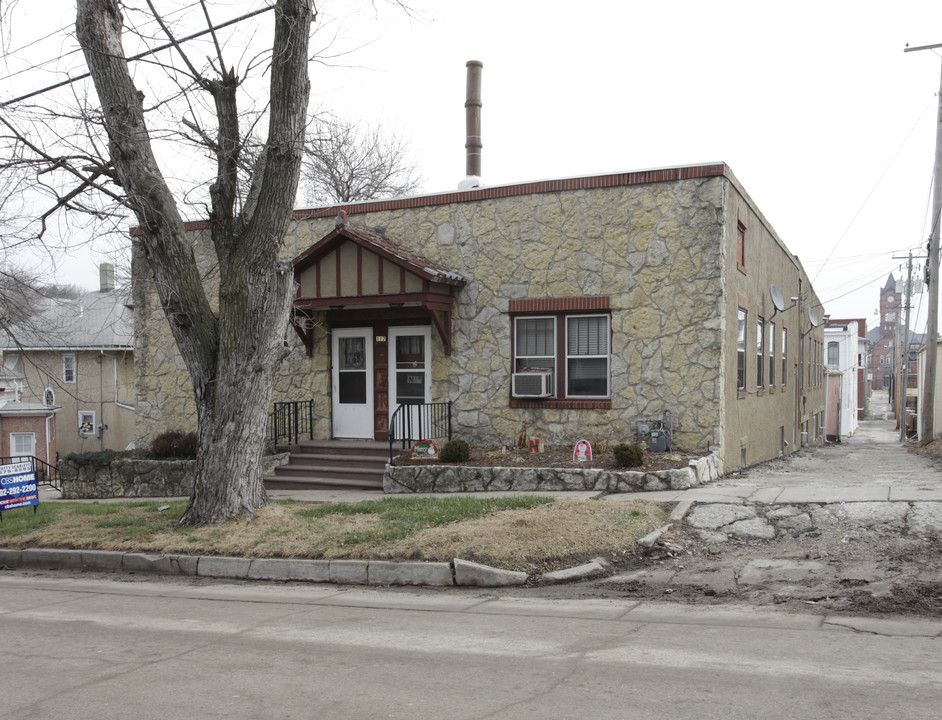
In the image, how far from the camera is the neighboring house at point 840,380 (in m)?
45.5

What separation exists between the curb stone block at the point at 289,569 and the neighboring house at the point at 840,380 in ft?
136

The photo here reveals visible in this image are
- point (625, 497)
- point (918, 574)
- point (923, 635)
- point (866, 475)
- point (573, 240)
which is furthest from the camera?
point (573, 240)

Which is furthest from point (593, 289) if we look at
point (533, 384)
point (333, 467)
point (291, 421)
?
point (291, 421)

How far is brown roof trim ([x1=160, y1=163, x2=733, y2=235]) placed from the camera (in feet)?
43.6

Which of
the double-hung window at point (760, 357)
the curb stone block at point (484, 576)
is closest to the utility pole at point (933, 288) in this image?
the double-hung window at point (760, 357)

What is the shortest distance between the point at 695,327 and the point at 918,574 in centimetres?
663

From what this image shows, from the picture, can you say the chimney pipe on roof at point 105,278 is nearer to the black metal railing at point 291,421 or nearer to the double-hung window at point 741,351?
A: the black metal railing at point 291,421

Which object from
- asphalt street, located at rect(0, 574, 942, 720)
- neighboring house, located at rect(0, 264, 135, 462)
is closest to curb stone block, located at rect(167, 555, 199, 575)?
asphalt street, located at rect(0, 574, 942, 720)

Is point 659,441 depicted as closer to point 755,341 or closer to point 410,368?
point 755,341

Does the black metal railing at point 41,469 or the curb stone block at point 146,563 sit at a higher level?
the curb stone block at point 146,563

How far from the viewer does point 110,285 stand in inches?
1649

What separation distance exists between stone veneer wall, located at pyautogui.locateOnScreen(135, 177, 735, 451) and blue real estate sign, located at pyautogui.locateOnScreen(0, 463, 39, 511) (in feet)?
17.5

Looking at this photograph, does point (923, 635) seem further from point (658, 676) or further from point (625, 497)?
point (625, 497)

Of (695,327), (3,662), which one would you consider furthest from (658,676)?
(695,327)
